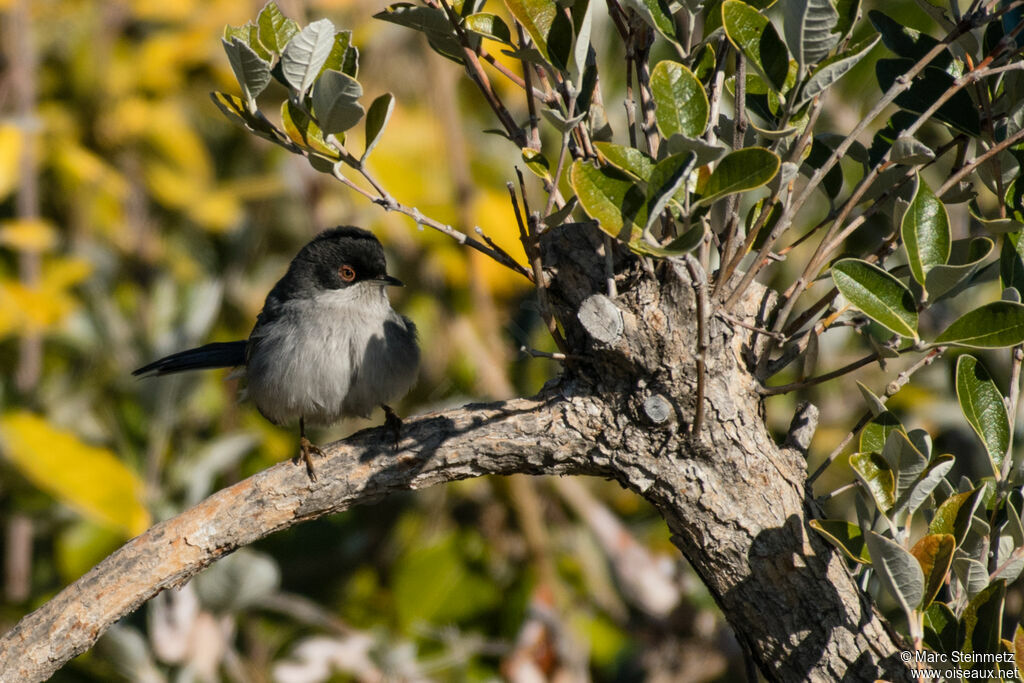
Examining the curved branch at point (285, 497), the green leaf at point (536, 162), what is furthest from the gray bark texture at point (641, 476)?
the green leaf at point (536, 162)

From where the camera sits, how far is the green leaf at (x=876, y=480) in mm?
1862

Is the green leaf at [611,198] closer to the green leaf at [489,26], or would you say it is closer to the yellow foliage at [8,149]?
Answer: the green leaf at [489,26]

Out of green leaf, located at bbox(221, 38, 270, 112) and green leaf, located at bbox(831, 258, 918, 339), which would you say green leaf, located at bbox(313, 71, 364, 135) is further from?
green leaf, located at bbox(831, 258, 918, 339)

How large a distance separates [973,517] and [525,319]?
297 centimetres

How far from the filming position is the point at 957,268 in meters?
1.66

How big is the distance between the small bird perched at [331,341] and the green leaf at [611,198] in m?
1.89

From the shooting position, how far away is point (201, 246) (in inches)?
234

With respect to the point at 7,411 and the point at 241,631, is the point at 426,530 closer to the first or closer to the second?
the point at 241,631

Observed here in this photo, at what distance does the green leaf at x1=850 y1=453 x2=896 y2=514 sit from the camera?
1862 mm

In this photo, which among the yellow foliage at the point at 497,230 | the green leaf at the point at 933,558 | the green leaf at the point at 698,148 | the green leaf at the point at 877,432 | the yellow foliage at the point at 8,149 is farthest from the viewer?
the yellow foliage at the point at 497,230

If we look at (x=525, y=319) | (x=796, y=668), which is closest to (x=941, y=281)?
(x=796, y=668)

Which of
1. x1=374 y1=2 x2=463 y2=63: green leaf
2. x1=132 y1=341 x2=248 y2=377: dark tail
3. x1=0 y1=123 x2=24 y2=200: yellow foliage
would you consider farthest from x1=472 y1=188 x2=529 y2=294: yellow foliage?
x1=374 y1=2 x2=463 y2=63: green leaf

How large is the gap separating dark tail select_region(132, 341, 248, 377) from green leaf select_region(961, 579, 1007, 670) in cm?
305

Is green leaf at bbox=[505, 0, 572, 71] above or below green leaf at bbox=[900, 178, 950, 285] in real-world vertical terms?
above
